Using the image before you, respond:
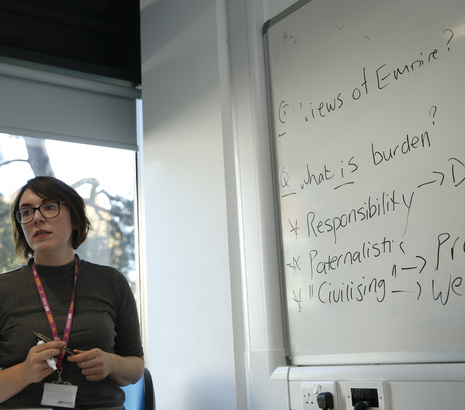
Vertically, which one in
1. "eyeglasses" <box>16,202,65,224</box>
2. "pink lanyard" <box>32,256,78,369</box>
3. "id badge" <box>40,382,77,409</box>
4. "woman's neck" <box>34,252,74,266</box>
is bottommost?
"id badge" <box>40,382,77,409</box>

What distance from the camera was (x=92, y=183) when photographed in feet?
9.76

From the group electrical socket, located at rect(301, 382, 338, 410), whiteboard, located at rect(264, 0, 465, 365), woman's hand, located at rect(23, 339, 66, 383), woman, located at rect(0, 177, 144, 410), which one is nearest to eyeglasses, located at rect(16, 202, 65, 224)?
woman, located at rect(0, 177, 144, 410)

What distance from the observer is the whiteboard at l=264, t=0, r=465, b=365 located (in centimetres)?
158

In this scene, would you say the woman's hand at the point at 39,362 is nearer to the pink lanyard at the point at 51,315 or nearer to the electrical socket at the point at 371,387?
the pink lanyard at the point at 51,315

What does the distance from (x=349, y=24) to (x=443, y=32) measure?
398 mm

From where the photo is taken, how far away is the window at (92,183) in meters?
2.75

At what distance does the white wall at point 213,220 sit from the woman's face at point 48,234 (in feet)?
2.24

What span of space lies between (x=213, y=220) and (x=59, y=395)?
976 mm

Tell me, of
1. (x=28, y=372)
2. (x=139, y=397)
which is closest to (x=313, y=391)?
Result: (x=139, y=397)

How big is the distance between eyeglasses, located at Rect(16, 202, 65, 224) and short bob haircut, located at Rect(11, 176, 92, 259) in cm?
2

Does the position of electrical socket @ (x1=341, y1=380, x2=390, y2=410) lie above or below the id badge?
below

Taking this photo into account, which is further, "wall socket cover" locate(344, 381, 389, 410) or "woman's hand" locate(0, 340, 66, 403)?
"wall socket cover" locate(344, 381, 389, 410)

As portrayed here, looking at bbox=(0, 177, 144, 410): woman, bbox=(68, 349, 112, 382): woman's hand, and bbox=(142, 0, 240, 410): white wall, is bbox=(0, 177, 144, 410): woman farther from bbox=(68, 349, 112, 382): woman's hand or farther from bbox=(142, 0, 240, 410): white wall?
bbox=(142, 0, 240, 410): white wall

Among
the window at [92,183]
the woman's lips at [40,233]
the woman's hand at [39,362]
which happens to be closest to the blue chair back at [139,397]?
the woman's hand at [39,362]
